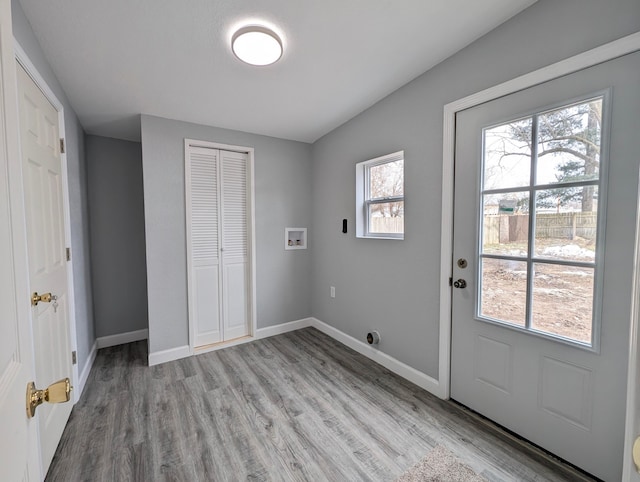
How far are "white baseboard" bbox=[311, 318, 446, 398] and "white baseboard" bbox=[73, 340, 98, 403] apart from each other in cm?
228

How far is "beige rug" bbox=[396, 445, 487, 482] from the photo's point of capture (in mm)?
1458

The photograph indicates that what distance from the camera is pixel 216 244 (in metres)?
3.03

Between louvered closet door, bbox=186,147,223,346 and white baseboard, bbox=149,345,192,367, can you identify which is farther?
louvered closet door, bbox=186,147,223,346

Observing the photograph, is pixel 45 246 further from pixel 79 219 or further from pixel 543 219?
pixel 543 219

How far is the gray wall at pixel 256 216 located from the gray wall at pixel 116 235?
0.88 meters

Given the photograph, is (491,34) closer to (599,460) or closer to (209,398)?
(599,460)

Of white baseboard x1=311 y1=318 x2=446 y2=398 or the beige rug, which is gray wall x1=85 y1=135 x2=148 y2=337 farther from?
the beige rug

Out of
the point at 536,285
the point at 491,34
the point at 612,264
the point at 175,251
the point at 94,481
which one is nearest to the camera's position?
the point at 612,264

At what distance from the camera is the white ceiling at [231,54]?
60.0 inches

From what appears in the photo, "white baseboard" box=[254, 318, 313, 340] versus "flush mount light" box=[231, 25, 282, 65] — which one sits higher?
"flush mount light" box=[231, 25, 282, 65]

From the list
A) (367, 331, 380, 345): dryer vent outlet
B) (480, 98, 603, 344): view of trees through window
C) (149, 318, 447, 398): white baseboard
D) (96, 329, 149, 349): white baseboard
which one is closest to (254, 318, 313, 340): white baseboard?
(149, 318, 447, 398): white baseboard

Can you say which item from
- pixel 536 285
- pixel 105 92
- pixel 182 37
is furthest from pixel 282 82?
pixel 536 285

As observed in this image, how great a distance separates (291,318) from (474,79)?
297 centimetres

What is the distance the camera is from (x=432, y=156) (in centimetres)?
213
